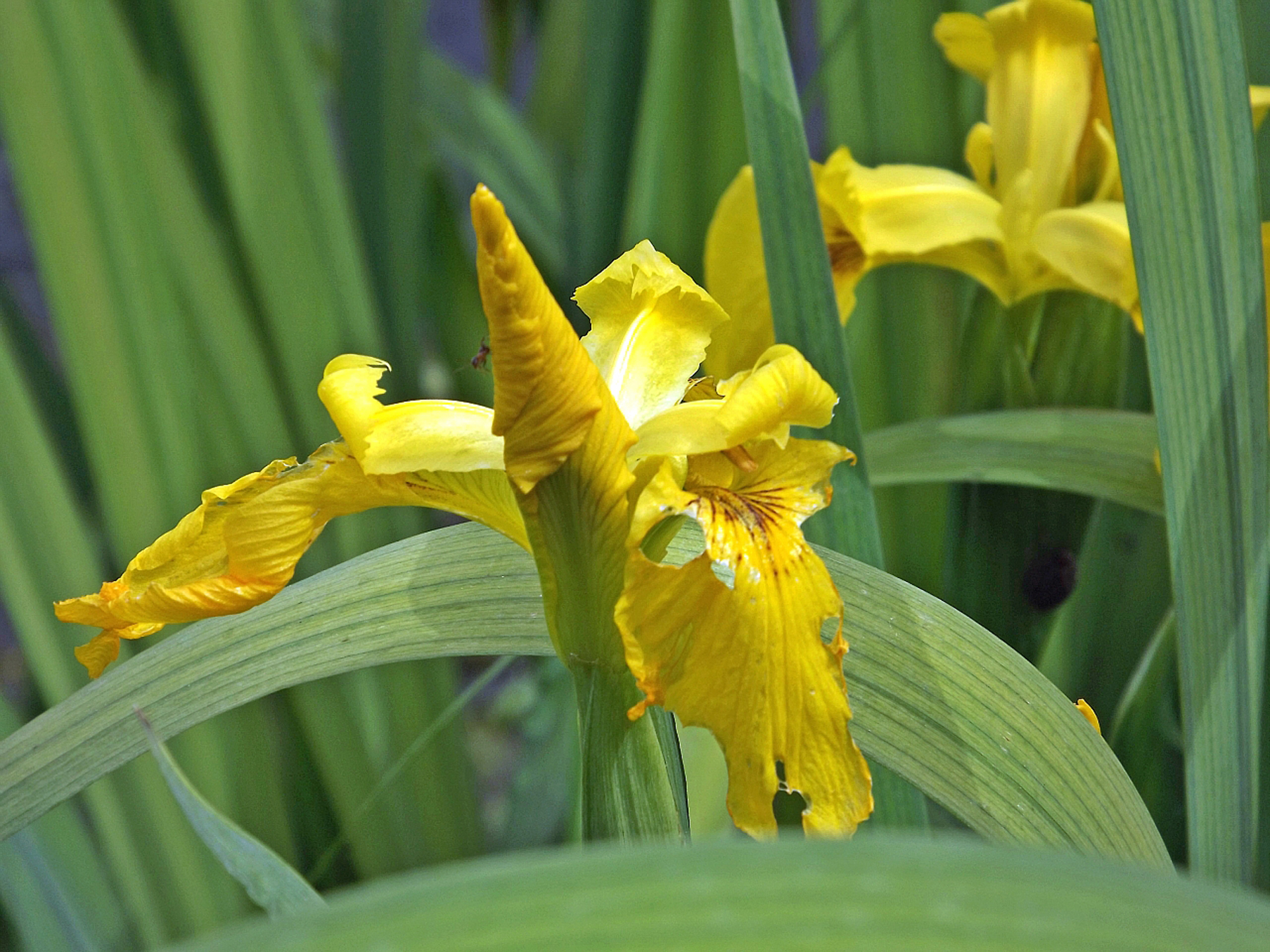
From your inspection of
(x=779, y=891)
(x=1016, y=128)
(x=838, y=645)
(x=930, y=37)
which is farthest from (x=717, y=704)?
(x=930, y=37)

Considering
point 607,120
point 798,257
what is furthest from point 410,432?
point 607,120

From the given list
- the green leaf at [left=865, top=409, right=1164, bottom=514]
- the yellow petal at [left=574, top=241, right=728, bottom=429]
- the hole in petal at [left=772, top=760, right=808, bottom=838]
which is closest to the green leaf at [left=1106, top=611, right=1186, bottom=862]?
the green leaf at [left=865, top=409, right=1164, bottom=514]

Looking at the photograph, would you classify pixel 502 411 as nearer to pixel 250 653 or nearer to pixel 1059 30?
pixel 250 653

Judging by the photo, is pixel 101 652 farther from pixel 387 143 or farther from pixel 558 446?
pixel 387 143

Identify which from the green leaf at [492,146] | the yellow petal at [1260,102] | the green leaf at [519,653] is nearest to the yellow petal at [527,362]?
the green leaf at [519,653]

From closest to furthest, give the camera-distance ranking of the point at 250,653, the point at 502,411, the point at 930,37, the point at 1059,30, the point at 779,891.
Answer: the point at 779,891
the point at 502,411
the point at 250,653
the point at 1059,30
the point at 930,37

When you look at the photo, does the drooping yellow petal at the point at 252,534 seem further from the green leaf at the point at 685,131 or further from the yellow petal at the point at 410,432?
the green leaf at the point at 685,131
